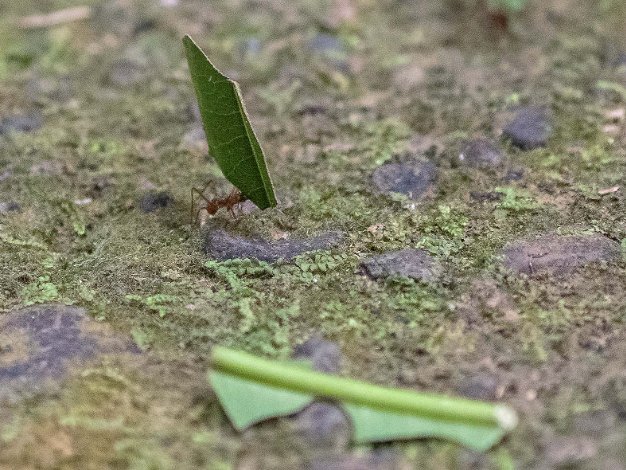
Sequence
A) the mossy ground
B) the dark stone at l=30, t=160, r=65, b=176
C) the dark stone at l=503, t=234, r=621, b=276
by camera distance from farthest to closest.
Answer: the dark stone at l=30, t=160, r=65, b=176 → the dark stone at l=503, t=234, r=621, b=276 → the mossy ground

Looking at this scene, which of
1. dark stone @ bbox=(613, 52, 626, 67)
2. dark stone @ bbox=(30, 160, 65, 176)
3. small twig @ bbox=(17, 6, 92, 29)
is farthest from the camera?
small twig @ bbox=(17, 6, 92, 29)

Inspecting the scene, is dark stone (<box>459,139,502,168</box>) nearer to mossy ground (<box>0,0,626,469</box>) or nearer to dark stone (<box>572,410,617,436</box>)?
mossy ground (<box>0,0,626,469</box>)

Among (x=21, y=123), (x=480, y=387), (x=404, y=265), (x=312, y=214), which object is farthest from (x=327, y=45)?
(x=480, y=387)

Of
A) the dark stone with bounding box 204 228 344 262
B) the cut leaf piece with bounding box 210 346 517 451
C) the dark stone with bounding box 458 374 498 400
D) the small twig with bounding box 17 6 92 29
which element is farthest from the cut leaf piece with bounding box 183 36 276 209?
the small twig with bounding box 17 6 92 29

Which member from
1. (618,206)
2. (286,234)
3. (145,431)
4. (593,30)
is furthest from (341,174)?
(593,30)

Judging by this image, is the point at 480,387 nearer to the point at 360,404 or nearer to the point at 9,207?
the point at 360,404

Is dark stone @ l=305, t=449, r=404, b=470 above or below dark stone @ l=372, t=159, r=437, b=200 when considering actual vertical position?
below

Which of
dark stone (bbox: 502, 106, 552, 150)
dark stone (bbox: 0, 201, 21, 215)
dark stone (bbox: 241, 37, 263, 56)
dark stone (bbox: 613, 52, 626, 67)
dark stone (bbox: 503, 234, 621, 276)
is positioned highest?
dark stone (bbox: 613, 52, 626, 67)
